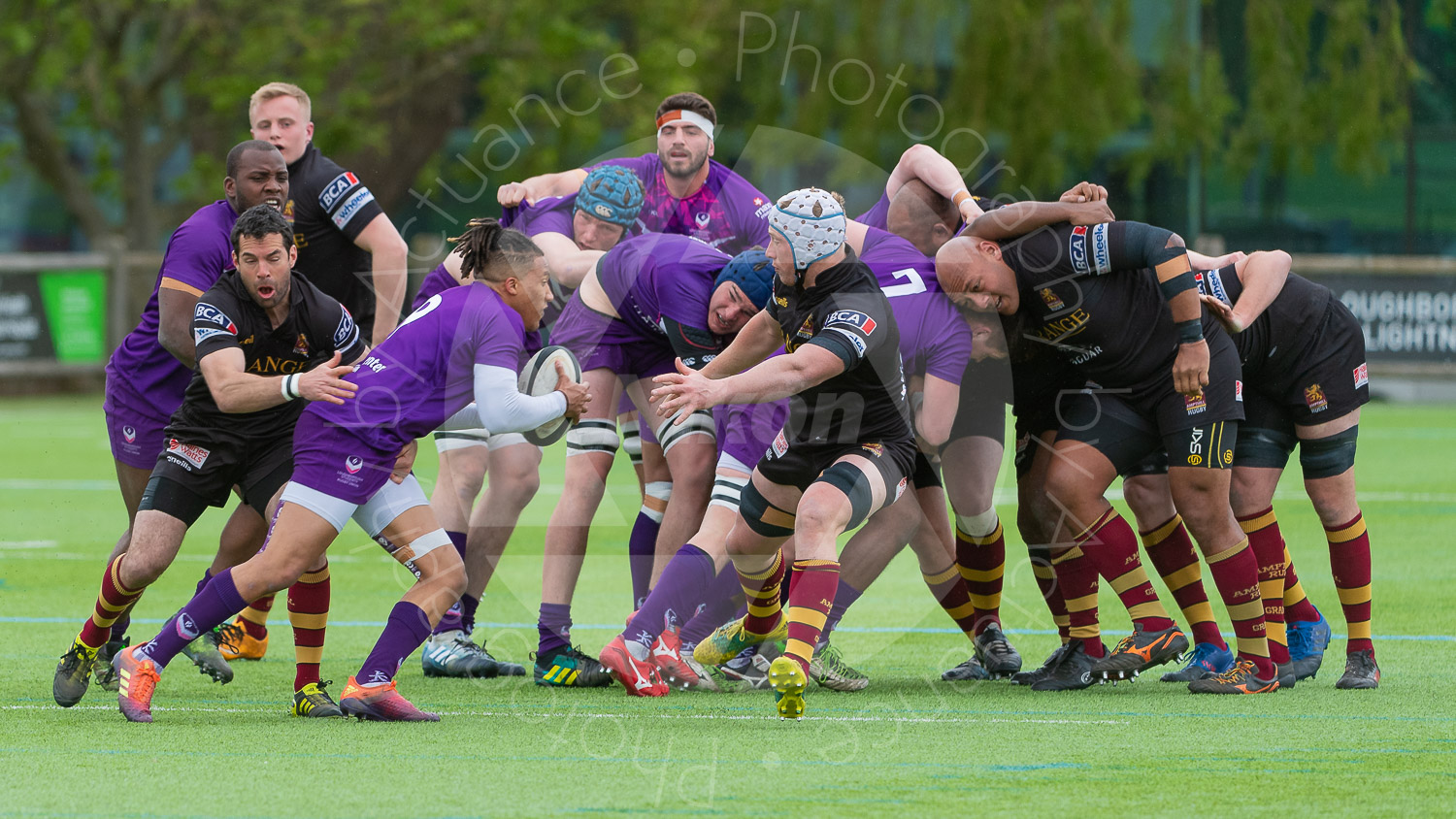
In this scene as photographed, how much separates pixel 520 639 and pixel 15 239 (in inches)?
1088

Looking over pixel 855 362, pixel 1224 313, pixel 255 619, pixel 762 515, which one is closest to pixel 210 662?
pixel 255 619

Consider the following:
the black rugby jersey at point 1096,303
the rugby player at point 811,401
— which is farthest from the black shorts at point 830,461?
the black rugby jersey at point 1096,303

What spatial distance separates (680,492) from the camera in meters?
6.96

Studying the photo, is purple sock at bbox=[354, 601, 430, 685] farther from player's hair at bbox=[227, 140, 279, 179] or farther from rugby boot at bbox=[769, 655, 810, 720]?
player's hair at bbox=[227, 140, 279, 179]

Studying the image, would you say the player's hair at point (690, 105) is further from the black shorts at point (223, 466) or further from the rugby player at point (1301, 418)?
A: the black shorts at point (223, 466)

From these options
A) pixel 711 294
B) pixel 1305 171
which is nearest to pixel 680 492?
pixel 711 294

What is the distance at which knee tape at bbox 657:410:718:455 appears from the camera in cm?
691

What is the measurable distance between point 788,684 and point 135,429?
117 inches

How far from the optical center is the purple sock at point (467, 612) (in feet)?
23.7

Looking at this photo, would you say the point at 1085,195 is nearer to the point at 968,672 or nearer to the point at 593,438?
the point at 968,672

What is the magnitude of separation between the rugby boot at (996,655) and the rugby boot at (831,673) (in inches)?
24.5

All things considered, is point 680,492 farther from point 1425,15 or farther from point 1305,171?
point 1425,15

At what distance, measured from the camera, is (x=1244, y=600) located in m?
6.33

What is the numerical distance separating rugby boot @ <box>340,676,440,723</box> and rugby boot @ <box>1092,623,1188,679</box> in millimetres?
2564
